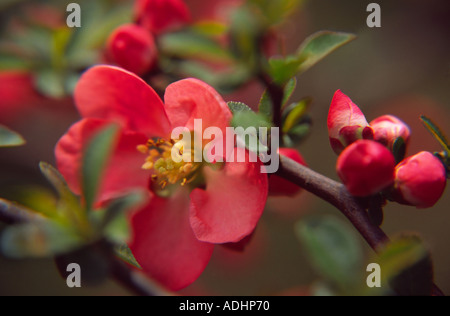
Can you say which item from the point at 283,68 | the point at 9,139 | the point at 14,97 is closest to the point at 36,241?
the point at 9,139

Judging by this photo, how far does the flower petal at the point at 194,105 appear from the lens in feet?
1.94

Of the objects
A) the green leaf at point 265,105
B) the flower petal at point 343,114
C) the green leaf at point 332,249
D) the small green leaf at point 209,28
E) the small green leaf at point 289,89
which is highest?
the small green leaf at point 209,28

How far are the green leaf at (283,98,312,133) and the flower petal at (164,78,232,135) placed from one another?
0.13m

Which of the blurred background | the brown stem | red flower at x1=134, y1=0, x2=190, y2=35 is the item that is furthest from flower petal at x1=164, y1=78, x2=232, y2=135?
the blurred background

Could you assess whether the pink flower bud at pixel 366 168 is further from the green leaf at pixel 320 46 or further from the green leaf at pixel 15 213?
the green leaf at pixel 15 213

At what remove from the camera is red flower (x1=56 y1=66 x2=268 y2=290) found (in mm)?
616

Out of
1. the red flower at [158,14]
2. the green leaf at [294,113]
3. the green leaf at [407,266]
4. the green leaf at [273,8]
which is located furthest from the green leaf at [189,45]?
the green leaf at [407,266]

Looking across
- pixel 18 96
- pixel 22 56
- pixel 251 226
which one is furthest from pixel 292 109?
pixel 18 96

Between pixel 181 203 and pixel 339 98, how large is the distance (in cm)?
32

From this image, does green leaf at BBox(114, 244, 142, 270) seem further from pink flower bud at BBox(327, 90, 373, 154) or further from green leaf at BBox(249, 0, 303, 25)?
green leaf at BBox(249, 0, 303, 25)

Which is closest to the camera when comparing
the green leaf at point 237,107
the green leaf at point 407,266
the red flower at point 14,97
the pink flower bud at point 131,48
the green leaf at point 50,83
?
the green leaf at point 407,266

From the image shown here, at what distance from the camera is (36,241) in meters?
0.54

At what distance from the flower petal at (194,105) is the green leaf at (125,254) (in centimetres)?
21

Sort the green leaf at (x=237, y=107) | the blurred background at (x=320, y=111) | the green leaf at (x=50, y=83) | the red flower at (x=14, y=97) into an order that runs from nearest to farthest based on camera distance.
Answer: the green leaf at (x=237, y=107) < the green leaf at (x=50, y=83) < the red flower at (x=14, y=97) < the blurred background at (x=320, y=111)
